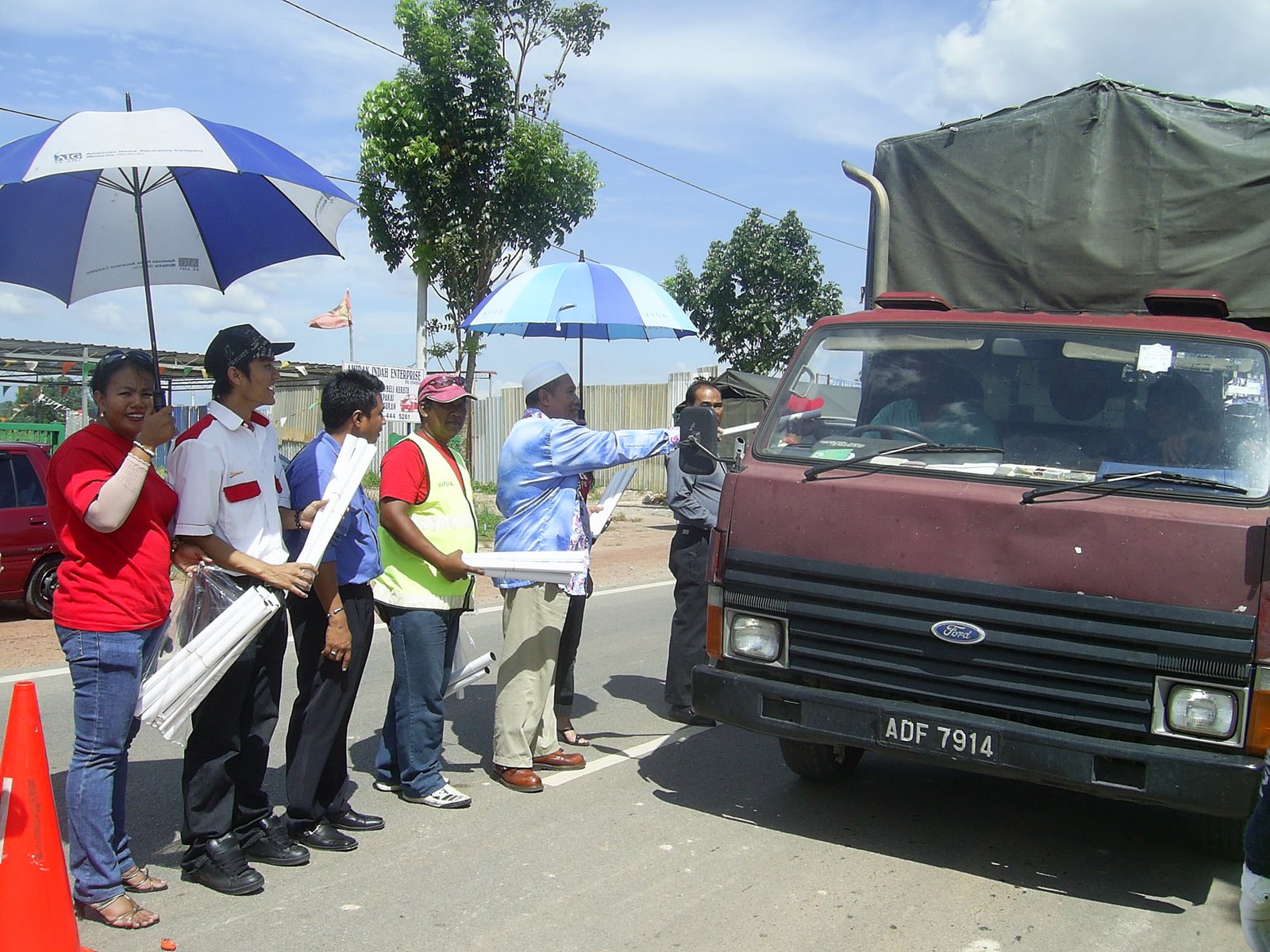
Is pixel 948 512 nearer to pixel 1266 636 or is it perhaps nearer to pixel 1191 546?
pixel 1191 546

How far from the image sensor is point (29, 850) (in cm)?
336

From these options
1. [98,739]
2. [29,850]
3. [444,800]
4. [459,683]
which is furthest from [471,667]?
[29,850]

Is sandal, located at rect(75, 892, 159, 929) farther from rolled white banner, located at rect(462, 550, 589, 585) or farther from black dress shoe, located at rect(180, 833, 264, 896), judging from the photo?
rolled white banner, located at rect(462, 550, 589, 585)

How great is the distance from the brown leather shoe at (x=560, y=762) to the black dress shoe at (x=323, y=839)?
50.9 inches

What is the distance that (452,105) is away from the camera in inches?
556

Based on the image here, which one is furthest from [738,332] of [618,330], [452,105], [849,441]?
[849,441]

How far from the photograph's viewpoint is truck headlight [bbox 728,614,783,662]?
4.47 m

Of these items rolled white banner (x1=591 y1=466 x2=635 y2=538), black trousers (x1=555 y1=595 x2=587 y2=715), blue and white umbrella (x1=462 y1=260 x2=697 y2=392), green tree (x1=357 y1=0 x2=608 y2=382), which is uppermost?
green tree (x1=357 y1=0 x2=608 y2=382)

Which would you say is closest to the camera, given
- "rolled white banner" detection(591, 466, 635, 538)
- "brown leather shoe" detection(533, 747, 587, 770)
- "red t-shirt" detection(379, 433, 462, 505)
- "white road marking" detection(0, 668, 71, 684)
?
"red t-shirt" detection(379, 433, 462, 505)

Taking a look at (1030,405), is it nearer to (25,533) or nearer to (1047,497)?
(1047,497)

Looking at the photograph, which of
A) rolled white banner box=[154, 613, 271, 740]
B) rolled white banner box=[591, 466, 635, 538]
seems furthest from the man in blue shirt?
rolled white banner box=[591, 466, 635, 538]

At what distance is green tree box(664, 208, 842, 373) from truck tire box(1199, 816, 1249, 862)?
15344 millimetres

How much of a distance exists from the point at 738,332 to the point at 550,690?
48.1ft

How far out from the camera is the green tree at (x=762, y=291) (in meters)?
19.3
